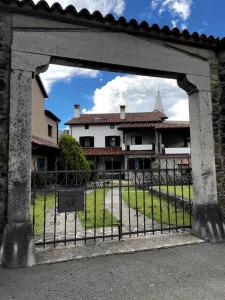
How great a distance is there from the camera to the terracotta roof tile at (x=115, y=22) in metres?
4.07

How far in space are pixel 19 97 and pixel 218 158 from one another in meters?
4.05

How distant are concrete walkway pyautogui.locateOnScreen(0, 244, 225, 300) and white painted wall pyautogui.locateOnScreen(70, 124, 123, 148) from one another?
28.0 metres

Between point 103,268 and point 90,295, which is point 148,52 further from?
point 90,295

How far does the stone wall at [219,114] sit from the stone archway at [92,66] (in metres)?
0.09

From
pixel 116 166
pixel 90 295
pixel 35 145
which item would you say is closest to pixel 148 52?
pixel 90 295

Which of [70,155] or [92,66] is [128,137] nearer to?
[70,155]

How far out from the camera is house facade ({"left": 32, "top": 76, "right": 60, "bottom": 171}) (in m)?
17.1

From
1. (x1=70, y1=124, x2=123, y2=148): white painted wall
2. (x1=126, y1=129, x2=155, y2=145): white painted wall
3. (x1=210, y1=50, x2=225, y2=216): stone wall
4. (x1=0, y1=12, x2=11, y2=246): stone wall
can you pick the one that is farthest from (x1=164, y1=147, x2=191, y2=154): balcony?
(x1=0, y1=12, x2=11, y2=246): stone wall

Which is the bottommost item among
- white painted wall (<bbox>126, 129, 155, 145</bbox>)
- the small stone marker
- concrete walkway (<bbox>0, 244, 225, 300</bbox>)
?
concrete walkway (<bbox>0, 244, 225, 300</bbox>)

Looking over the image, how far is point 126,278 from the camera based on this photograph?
Answer: 3400mm

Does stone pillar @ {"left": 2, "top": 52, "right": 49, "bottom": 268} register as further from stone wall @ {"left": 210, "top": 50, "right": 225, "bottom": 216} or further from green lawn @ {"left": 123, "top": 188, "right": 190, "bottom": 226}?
stone wall @ {"left": 210, "top": 50, "right": 225, "bottom": 216}

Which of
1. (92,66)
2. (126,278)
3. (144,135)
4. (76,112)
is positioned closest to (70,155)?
(92,66)

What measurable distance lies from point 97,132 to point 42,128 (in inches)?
534

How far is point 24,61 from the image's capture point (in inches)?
163
